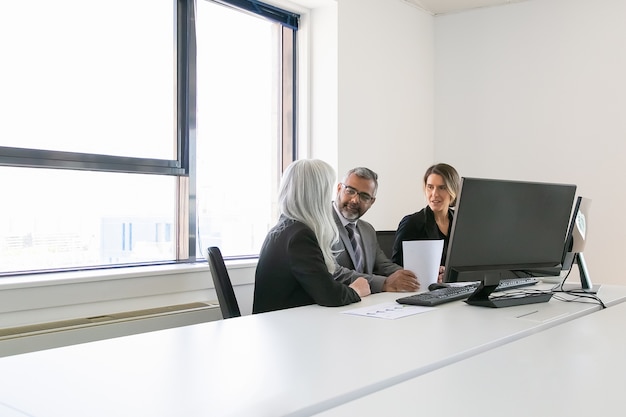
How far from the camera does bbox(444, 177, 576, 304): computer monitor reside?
1975 mm

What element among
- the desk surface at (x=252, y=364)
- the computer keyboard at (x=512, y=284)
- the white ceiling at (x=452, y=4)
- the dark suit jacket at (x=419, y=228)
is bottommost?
the computer keyboard at (x=512, y=284)

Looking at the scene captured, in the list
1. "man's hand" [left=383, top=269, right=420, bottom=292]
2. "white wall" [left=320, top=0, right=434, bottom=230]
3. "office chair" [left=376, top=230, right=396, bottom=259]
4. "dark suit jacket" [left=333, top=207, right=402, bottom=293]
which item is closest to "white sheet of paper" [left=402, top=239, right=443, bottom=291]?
"man's hand" [left=383, top=269, right=420, bottom=292]

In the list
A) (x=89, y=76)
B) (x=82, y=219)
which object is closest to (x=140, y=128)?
(x=89, y=76)

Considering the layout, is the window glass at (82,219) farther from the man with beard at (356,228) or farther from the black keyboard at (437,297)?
the black keyboard at (437,297)

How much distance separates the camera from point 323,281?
2.07 m

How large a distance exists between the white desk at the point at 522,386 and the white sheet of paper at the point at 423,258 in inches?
29.6

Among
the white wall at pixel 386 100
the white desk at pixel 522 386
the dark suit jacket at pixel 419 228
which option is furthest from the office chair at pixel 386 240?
the white desk at pixel 522 386

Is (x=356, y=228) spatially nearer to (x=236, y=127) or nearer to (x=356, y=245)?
(x=356, y=245)

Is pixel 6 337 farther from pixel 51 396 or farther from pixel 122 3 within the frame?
pixel 122 3

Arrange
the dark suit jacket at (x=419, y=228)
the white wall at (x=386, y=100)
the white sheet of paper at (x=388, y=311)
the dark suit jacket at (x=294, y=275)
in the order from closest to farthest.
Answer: the white sheet of paper at (x=388, y=311) < the dark suit jacket at (x=294, y=275) < the dark suit jacket at (x=419, y=228) < the white wall at (x=386, y=100)

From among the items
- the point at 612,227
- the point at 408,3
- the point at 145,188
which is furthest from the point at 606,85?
the point at 145,188

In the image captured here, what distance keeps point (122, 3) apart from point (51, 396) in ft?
7.57

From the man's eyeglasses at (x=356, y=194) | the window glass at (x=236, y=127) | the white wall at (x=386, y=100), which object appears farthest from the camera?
the white wall at (x=386, y=100)

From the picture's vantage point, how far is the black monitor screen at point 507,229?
6.48ft
